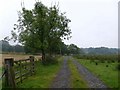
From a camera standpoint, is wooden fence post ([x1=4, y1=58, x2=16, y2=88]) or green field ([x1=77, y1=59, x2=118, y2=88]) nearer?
wooden fence post ([x1=4, y1=58, x2=16, y2=88])

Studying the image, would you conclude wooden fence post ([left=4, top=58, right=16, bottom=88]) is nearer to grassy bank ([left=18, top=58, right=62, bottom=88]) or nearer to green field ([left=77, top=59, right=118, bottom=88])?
grassy bank ([left=18, top=58, right=62, bottom=88])

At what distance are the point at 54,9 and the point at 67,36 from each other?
27.2ft

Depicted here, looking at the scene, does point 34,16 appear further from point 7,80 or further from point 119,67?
point 7,80

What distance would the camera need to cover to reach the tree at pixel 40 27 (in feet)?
144

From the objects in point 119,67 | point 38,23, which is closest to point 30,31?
point 38,23

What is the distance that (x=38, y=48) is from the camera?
44812 millimetres

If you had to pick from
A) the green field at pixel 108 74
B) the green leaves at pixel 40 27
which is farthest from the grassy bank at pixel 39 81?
the green leaves at pixel 40 27

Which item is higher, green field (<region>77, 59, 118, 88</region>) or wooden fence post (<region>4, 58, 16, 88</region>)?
wooden fence post (<region>4, 58, 16, 88</region>)

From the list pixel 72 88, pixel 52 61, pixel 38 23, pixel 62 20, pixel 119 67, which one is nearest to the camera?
pixel 72 88

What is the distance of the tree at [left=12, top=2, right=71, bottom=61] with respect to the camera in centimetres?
4397

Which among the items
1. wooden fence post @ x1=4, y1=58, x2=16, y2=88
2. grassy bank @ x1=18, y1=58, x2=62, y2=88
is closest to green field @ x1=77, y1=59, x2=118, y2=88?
grassy bank @ x1=18, y1=58, x2=62, y2=88

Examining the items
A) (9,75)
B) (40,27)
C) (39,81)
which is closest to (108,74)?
(39,81)

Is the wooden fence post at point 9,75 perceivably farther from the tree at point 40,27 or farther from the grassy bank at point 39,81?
the tree at point 40,27

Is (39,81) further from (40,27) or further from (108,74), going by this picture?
(40,27)
